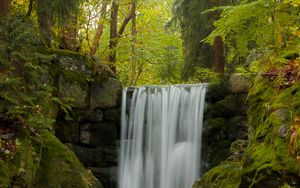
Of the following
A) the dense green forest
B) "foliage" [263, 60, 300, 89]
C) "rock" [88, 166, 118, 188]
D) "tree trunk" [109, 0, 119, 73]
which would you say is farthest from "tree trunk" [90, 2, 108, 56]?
"foliage" [263, 60, 300, 89]

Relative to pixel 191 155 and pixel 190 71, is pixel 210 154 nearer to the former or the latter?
pixel 191 155

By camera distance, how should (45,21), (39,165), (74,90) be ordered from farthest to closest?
(74,90), (45,21), (39,165)

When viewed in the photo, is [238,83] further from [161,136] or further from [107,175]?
[107,175]

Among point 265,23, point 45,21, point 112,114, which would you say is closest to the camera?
point 265,23

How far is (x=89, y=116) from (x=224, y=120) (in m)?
3.71

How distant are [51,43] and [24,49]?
401cm

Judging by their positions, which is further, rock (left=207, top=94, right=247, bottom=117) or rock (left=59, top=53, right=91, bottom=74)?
rock (left=59, top=53, right=91, bottom=74)

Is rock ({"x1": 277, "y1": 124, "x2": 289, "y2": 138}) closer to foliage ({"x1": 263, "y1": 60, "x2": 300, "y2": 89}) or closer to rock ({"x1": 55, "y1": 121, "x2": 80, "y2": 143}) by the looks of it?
foliage ({"x1": 263, "y1": 60, "x2": 300, "y2": 89})

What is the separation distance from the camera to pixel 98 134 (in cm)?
1137

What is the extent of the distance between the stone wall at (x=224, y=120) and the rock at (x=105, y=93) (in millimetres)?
2679

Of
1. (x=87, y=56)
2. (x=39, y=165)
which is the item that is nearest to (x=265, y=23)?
(x=39, y=165)

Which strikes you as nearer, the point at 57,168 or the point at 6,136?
the point at 6,136

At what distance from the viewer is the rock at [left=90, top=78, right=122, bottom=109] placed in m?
11.3

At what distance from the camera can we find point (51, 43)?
1122 cm
